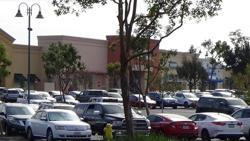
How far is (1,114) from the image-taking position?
103 feet

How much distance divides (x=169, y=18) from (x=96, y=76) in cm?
7066

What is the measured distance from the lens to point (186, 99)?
6831 centimetres

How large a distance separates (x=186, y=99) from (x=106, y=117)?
3895 cm

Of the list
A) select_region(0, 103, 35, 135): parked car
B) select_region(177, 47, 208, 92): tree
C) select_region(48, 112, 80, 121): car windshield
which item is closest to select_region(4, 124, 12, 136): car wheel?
select_region(0, 103, 35, 135): parked car

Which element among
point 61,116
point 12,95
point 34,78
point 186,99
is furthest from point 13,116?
point 34,78

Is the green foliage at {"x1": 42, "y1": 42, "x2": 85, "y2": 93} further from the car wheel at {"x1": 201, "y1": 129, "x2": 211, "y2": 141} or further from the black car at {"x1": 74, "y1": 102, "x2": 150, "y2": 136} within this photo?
the car wheel at {"x1": 201, "y1": 129, "x2": 211, "y2": 141}

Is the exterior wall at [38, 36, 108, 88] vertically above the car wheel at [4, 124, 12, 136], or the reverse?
the exterior wall at [38, 36, 108, 88]

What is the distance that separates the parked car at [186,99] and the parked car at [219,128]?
1475 inches

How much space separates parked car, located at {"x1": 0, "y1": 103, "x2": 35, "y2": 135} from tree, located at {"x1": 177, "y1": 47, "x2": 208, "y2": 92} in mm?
54699

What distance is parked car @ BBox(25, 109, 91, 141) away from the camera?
26391 millimetres

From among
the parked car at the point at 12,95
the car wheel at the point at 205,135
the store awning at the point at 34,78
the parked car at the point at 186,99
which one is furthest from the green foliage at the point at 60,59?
the car wheel at the point at 205,135

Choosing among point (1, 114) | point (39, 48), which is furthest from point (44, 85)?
point (1, 114)

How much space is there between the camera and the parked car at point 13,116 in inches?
1212

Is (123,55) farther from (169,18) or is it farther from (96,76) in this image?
(96,76)
